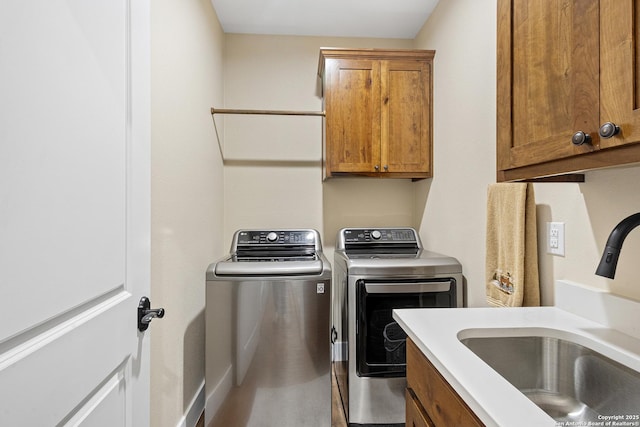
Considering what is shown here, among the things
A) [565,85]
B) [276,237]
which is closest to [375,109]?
[276,237]

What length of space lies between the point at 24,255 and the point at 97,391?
0.39 metres

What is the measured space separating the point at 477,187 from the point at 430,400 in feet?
4.04

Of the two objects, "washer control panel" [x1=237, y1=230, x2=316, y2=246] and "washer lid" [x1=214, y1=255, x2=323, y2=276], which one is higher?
"washer control panel" [x1=237, y1=230, x2=316, y2=246]

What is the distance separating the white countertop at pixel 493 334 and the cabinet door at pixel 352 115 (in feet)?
4.58

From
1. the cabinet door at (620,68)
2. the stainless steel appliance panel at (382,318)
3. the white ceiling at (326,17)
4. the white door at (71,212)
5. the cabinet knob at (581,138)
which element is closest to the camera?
the white door at (71,212)

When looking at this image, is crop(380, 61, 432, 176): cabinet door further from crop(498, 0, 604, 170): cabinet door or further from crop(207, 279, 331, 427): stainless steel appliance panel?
crop(498, 0, 604, 170): cabinet door

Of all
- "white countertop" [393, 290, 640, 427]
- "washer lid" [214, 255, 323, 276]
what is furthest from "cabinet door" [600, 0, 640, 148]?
"washer lid" [214, 255, 323, 276]

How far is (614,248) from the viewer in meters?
0.76

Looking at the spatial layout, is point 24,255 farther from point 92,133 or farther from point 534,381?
point 534,381

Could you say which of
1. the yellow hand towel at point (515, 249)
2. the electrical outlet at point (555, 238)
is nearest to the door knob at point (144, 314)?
the yellow hand towel at point (515, 249)

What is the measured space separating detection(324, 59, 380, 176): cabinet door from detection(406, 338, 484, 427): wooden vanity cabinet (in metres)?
1.51

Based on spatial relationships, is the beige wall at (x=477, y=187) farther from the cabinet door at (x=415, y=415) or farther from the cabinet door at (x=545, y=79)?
the cabinet door at (x=415, y=415)

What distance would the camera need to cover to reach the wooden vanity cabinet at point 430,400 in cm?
73

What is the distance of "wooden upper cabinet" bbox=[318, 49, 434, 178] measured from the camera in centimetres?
235
